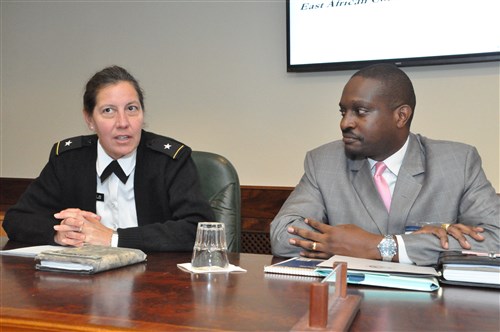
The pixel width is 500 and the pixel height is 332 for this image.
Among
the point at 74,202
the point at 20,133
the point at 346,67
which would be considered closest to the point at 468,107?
the point at 346,67

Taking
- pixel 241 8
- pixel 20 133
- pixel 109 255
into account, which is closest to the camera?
pixel 109 255

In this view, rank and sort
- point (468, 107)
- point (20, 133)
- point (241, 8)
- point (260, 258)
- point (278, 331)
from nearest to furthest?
point (278, 331) < point (260, 258) < point (468, 107) < point (241, 8) < point (20, 133)

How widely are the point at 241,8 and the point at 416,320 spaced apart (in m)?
2.79

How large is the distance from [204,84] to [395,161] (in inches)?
67.0

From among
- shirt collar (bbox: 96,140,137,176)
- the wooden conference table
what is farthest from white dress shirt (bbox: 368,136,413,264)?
shirt collar (bbox: 96,140,137,176)

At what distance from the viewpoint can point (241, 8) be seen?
353cm

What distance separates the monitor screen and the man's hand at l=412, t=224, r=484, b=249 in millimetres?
1378

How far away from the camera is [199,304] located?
115 cm

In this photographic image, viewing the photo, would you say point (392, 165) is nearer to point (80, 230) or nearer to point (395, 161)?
point (395, 161)

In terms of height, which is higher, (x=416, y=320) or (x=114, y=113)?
(x=114, y=113)

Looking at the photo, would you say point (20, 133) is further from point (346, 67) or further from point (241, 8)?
point (346, 67)

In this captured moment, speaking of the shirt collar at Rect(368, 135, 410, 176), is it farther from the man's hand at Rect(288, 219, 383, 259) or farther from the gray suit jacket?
the man's hand at Rect(288, 219, 383, 259)

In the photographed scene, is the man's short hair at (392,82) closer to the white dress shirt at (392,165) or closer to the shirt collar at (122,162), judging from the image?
the white dress shirt at (392,165)

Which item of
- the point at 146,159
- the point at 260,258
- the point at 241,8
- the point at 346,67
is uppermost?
the point at 241,8
